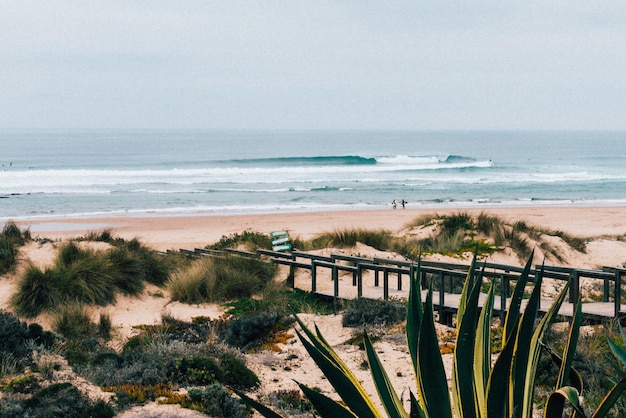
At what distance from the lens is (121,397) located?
230 inches

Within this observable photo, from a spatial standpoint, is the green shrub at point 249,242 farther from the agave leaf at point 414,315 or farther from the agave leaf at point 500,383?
the agave leaf at point 500,383

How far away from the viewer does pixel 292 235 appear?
23.3m

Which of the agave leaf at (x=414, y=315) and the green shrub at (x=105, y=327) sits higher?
the agave leaf at (x=414, y=315)

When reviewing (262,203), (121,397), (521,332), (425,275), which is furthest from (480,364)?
(262,203)

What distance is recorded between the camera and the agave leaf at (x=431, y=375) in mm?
2287

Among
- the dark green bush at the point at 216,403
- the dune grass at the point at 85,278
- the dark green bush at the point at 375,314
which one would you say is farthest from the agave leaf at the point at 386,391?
the dune grass at the point at 85,278

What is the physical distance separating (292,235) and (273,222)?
5.75m

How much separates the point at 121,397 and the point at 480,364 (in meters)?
3.80

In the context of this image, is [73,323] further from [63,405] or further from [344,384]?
[344,384]

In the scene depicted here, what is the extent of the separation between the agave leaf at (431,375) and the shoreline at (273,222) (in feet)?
64.6

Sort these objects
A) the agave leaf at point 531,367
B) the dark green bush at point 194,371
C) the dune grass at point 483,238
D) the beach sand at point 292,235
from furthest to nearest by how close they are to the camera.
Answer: the dune grass at point 483,238 → the beach sand at point 292,235 → the dark green bush at point 194,371 → the agave leaf at point 531,367

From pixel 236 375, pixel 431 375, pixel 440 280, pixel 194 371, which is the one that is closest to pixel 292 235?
pixel 440 280

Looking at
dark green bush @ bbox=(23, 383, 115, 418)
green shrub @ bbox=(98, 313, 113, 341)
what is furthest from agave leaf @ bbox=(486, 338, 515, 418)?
green shrub @ bbox=(98, 313, 113, 341)

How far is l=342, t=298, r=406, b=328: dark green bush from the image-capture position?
929 centimetres
